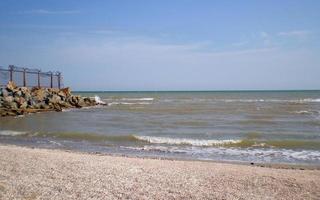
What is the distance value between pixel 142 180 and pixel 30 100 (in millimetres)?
29949

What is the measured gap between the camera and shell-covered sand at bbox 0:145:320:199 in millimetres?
7723

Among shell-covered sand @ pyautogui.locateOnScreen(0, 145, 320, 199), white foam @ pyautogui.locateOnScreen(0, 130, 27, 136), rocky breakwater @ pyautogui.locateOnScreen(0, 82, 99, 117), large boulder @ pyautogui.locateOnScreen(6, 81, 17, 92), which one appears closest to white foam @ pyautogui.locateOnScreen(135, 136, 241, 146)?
shell-covered sand @ pyautogui.locateOnScreen(0, 145, 320, 199)

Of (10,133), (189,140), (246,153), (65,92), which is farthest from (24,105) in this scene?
(246,153)

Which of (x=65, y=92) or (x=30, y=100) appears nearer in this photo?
(x=30, y=100)

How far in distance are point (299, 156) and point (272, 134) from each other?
18.1ft

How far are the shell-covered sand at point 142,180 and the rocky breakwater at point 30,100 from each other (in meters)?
23.2

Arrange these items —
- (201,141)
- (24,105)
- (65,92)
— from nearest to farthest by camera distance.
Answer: (201,141) → (24,105) → (65,92)

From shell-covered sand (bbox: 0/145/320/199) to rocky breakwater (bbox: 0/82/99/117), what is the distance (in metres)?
23.2

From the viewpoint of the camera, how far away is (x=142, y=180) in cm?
880

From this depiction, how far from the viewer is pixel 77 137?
19297 millimetres

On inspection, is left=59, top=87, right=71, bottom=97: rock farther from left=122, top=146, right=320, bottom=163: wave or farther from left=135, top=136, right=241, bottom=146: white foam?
left=122, top=146, right=320, bottom=163: wave

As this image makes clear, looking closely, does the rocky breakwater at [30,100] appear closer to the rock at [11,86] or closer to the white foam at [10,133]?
the rock at [11,86]

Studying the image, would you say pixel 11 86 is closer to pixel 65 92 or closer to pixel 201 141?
pixel 65 92

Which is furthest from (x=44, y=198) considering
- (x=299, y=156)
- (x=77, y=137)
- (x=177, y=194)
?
(x=77, y=137)
